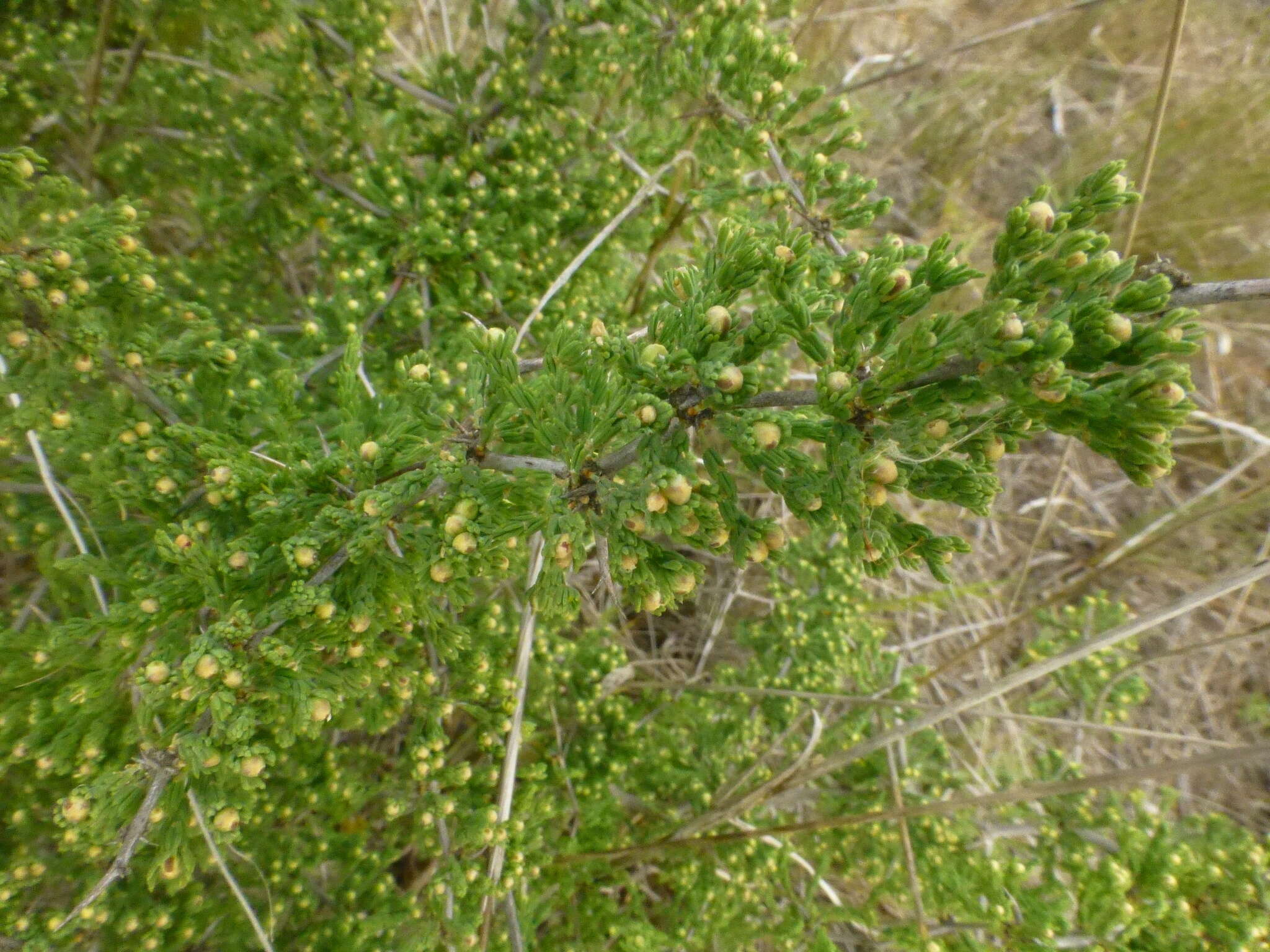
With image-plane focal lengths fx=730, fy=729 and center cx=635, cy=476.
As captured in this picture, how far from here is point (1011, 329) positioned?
4.11 ft

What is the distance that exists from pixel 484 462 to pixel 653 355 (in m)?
0.50

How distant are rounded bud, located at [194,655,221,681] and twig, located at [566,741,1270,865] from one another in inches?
71.3

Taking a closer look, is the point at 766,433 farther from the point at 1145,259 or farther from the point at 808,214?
the point at 1145,259

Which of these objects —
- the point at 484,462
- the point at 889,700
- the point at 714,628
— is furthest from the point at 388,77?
the point at 889,700

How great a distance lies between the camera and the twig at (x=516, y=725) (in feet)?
8.04

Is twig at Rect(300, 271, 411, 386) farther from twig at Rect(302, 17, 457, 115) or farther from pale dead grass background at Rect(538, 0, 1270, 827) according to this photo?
pale dead grass background at Rect(538, 0, 1270, 827)

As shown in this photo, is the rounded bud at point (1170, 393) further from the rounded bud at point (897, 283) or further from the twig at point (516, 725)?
the twig at point (516, 725)

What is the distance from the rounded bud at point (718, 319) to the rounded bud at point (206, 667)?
1330mm

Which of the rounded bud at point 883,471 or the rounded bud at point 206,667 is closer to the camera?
the rounded bud at point 883,471

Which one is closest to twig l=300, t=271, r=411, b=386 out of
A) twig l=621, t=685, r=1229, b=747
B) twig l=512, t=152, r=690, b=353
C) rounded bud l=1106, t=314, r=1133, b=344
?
twig l=512, t=152, r=690, b=353

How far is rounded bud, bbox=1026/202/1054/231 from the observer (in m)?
1.38

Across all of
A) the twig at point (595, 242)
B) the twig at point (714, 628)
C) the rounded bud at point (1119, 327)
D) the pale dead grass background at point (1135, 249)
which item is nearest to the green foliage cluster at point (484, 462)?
the rounded bud at point (1119, 327)

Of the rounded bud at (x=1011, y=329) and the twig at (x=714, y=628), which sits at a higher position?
the rounded bud at (x=1011, y=329)

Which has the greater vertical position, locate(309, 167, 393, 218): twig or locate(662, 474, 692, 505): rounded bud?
locate(309, 167, 393, 218): twig
